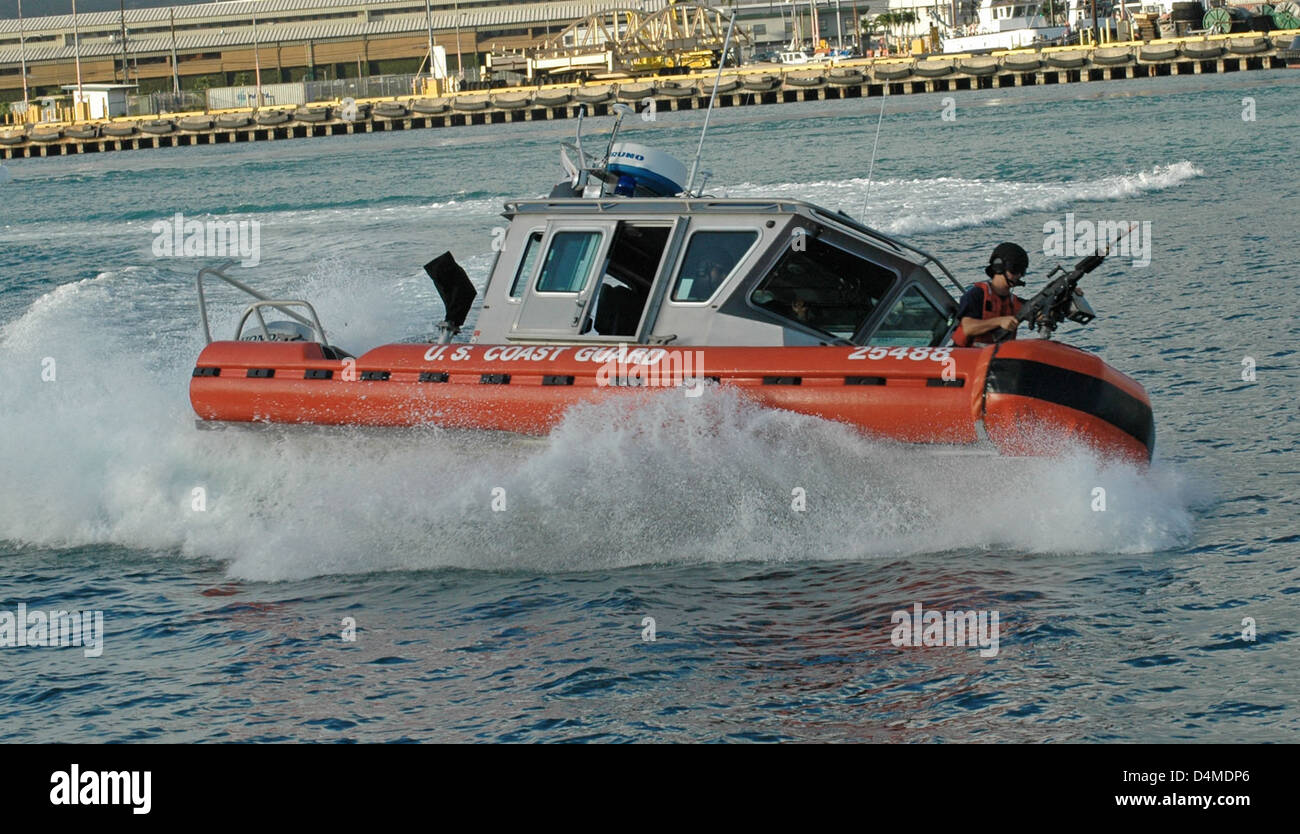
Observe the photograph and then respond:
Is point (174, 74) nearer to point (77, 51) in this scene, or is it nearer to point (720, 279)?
point (77, 51)

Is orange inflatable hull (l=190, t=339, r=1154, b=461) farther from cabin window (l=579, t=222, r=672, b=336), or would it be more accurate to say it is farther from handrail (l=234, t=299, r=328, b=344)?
cabin window (l=579, t=222, r=672, b=336)

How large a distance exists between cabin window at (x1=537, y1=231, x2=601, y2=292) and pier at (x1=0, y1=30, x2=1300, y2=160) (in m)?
66.6

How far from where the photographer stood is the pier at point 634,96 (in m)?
73.8

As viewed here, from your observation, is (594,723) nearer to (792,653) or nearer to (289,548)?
(792,653)

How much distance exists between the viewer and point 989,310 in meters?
9.05

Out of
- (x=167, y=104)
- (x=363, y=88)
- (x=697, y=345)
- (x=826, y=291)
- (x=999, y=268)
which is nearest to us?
(x=999, y=268)

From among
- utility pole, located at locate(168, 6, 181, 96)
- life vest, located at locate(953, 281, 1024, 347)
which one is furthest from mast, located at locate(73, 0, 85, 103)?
life vest, located at locate(953, 281, 1024, 347)

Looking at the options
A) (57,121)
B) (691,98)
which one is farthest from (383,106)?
(57,121)

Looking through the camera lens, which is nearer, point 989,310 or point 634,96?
point 989,310

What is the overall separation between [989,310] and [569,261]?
2.52 m

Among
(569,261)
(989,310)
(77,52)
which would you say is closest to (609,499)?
(569,261)

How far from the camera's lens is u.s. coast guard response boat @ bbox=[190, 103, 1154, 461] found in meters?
8.51

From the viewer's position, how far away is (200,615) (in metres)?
8.56

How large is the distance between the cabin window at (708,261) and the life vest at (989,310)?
1.30m
